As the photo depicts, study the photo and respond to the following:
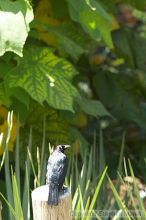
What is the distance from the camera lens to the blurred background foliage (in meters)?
1.88

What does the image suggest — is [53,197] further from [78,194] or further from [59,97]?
[59,97]

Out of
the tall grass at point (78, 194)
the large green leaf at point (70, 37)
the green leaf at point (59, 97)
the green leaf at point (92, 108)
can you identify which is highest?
the large green leaf at point (70, 37)

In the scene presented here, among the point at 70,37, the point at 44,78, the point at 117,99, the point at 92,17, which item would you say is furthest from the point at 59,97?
the point at 117,99

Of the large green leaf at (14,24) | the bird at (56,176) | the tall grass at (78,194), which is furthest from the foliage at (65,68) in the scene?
the bird at (56,176)

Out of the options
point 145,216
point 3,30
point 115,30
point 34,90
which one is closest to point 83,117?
point 115,30

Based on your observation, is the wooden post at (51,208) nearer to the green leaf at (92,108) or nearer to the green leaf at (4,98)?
the green leaf at (4,98)

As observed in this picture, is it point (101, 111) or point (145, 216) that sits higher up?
point (101, 111)

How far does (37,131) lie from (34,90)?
0.33 m

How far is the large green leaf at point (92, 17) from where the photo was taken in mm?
1852

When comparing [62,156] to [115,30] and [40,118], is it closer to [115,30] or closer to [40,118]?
[40,118]

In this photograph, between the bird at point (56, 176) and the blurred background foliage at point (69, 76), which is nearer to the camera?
the bird at point (56, 176)

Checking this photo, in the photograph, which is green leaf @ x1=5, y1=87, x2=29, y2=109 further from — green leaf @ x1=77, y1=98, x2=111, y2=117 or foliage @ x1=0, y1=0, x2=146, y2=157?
green leaf @ x1=77, y1=98, x2=111, y2=117

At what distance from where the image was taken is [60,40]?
7.03 ft

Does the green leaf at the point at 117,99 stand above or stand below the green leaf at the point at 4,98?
below
